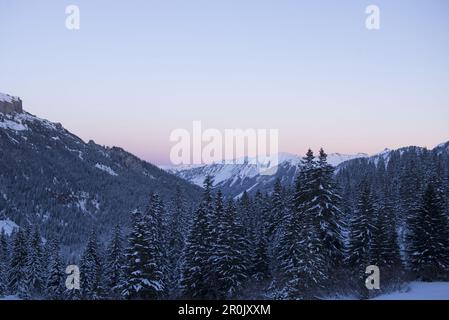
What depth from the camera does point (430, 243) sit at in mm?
32438

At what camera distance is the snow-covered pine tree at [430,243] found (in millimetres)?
31120

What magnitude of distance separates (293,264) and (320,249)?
2.71m

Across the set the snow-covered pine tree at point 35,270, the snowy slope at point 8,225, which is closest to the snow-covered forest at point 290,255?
the snow-covered pine tree at point 35,270

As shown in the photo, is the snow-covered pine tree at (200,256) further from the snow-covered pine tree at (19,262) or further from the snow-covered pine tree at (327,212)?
the snow-covered pine tree at (19,262)

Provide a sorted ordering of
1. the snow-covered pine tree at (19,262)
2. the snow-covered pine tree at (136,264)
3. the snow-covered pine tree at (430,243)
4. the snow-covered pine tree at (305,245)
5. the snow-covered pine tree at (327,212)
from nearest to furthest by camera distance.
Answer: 1. the snow-covered pine tree at (305,245)
2. the snow-covered pine tree at (136,264)
3. the snow-covered pine tree at (327,212)
4. the snow-covered pine tree at (430,243)
5. the snow-covered pine tree at (19,262)

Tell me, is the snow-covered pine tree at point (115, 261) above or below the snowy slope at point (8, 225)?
below

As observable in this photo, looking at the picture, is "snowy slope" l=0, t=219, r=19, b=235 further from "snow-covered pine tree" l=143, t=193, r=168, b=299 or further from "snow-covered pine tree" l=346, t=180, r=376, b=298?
"snow-covered pine tree" l=346, t=180, r=376, b=298

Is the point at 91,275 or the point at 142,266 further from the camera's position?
the point at 91,275

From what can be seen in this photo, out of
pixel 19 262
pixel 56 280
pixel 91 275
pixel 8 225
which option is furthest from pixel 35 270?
pixel 8 225

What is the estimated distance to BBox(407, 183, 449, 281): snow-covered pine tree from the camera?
31.1m

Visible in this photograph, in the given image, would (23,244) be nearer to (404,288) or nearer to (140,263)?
(140,263)

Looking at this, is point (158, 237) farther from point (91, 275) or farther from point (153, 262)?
point (91, 275)
